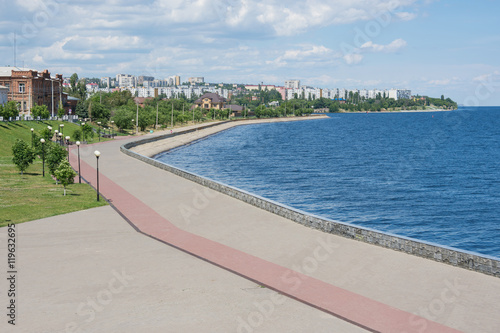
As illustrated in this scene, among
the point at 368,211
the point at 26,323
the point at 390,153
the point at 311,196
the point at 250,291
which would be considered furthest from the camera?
the point at 390,153

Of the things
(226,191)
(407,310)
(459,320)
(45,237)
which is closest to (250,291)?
(407,310)

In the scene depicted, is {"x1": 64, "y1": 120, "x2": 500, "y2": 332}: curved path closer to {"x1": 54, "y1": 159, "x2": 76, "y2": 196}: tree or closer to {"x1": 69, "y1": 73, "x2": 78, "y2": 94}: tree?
{"x1": 54, "y1": 159, "x2": 76, "y2": 196}: tree

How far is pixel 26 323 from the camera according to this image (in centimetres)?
1309

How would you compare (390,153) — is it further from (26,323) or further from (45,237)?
(26,323)

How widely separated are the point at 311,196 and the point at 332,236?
18984 millimetres

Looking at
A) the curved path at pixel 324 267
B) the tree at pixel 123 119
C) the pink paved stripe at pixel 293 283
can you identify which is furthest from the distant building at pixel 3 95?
the pink paved stripe at pixel 293 283

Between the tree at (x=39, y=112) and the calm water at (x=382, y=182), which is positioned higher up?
the tree at (x=39, y=112)

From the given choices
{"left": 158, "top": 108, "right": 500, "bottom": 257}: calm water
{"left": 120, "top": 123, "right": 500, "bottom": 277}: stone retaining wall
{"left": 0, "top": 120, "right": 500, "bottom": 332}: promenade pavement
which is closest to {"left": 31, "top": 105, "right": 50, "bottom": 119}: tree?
{"left": 158, "top": 108, "right": 500, "bottom": 257}: calm water

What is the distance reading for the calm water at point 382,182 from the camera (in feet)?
105

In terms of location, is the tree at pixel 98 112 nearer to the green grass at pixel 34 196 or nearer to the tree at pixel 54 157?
the green grass at pixel 34 196

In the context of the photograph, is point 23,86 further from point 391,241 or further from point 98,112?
point 391,241

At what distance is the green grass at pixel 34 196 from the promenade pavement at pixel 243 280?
2.01m

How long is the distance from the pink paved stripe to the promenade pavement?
4 centimetres

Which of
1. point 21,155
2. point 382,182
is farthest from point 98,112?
point 382,182
